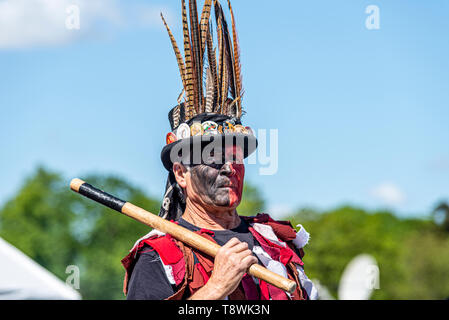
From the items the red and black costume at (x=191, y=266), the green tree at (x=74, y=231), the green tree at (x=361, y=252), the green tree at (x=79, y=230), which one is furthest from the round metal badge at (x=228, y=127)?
the green tree at (x=361, y=252)

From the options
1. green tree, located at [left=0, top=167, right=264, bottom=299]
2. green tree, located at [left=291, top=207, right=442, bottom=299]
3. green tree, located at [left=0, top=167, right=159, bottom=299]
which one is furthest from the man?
green tree, located at [left=291, top=207, right=442, bottom=299]

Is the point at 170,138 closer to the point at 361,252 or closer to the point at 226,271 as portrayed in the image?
the point at 226,271

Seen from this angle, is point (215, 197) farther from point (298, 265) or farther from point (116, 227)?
point (116, 227)

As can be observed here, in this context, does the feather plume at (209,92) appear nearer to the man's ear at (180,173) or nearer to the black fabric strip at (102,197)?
the man's ear at (180,173)

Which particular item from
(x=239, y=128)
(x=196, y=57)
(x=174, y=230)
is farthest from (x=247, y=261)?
(x=196, y=57)

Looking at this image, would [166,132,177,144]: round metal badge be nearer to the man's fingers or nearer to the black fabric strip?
the black fabric strip

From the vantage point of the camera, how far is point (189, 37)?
3912 millimetres

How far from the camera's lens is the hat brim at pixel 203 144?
147 inches

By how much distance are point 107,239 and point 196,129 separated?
39.5 metres

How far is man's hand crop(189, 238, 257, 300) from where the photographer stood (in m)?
3.21

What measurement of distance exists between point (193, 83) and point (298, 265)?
1.26m

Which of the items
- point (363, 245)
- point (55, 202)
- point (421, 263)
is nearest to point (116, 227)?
point (55, 202)

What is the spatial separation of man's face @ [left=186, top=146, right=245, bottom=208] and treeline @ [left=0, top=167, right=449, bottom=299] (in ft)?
112

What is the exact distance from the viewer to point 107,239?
42.2 metres
